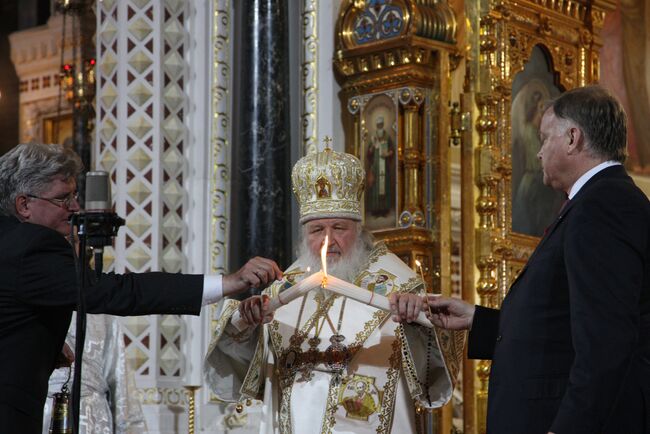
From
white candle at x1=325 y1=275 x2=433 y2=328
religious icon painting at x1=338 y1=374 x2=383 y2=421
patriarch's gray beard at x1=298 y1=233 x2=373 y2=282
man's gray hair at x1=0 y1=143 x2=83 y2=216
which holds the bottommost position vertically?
religious icon painting at x1=338 y1=374 x2=383 y2=421

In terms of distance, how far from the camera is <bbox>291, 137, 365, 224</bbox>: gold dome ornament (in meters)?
6.08

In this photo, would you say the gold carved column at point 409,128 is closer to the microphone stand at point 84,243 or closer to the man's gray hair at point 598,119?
the microphone stand at point 84,243

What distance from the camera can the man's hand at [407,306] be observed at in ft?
16.7

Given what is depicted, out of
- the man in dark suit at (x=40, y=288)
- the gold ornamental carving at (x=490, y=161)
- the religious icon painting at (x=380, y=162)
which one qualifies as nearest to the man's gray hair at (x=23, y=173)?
the man in dark suit at (x=40, y=288)

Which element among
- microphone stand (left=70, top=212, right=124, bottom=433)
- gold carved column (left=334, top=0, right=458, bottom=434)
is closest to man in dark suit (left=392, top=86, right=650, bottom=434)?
microphone stand (left=70, top=212, right=124, bottom=433)

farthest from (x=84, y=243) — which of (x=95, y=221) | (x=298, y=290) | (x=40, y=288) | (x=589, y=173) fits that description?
(x=589, y=173)

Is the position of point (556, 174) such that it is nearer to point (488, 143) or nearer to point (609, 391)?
point (609, 391)

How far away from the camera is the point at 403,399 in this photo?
5.77m

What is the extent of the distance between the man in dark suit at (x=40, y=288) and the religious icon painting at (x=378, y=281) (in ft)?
3.77

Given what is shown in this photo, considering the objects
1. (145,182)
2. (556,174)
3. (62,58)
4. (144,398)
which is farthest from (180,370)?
(556,174)

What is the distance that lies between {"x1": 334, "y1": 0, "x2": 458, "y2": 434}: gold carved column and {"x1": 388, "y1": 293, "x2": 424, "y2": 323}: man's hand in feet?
9.02

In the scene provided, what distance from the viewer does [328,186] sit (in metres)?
6.13

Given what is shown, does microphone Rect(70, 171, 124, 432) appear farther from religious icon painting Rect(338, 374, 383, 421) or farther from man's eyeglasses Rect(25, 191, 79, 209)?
religious icon painting Rect(338, 374, 383, 421)

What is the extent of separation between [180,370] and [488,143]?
90.4 inches
